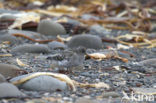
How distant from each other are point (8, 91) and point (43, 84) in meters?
0.28

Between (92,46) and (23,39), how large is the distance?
901 mm

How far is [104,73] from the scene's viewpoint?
114 inches

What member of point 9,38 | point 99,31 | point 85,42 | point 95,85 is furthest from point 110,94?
point 99,31

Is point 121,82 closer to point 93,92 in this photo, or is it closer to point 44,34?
point 93,92

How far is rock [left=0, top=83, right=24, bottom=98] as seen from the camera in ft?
6.72

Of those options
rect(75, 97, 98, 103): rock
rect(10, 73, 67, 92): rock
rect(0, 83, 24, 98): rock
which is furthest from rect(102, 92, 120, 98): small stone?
rect(0, 83, 24, 98): rock

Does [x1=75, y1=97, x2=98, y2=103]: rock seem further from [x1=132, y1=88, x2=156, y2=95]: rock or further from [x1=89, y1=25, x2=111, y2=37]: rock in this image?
[x1=89, y1=25, x2=111, y2=37]: rock

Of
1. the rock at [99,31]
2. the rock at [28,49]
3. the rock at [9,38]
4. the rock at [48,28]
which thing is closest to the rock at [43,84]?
the rock at [28,49]

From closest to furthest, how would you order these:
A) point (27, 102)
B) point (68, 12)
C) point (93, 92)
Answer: point (27, 102)
point (93, 92)
point (68, 12)

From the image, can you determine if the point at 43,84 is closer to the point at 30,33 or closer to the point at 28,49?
the point at 28,49

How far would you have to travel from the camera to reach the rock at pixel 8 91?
205cm

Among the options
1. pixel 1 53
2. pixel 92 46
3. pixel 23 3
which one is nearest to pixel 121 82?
pixel 1 53

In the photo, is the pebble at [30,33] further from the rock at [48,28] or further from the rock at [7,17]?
the rock at [7,17]

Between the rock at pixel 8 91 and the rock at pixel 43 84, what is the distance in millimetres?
152
